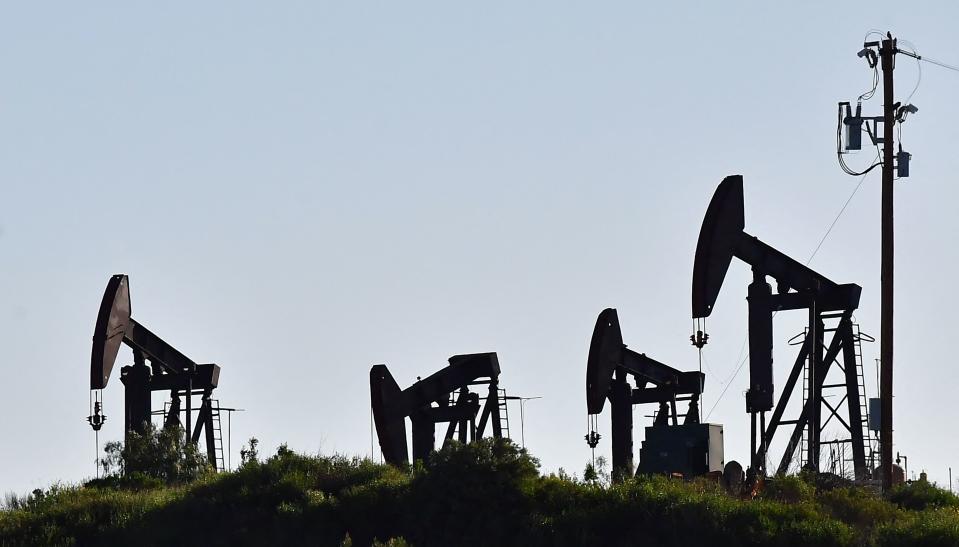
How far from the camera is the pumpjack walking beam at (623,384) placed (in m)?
36.7

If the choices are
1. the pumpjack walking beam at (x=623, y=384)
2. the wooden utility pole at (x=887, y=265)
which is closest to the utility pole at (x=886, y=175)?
the wooden utility pole at (x=887, y=265)

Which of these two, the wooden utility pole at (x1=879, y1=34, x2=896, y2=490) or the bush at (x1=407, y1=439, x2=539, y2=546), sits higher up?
the wooden utility pole at (x1=879, y1=34, x2=896, y2=490)

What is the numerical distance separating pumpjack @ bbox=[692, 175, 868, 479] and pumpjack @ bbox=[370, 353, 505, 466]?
6.52 m

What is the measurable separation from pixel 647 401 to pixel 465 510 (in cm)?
1502

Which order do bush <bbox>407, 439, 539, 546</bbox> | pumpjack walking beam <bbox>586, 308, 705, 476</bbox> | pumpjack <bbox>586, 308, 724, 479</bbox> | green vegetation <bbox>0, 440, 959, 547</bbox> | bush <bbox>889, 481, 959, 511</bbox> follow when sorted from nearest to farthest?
green vegetation <bbox>0, 440, 959, 547</bbox>, bush <bbox>407, 439, 539, 546</bbox>, bush <bbox>889, 481, 959, 511</bbox>, pumpjack <bbox>586, 308, 724, 479</bbox>, pumpjack walking beam <bbox>586, 308, 705, 476</bbox>

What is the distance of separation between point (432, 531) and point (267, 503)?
296 centimetres

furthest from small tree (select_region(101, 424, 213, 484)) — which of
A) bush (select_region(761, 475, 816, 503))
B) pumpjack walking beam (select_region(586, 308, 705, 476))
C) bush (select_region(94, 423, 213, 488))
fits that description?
bush (select_region(761, 475, 816, 503))

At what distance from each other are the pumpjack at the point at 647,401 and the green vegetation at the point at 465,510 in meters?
2.50

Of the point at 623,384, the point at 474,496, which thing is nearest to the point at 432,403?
the point at 623,384

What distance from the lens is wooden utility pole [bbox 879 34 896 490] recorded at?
26.5 m

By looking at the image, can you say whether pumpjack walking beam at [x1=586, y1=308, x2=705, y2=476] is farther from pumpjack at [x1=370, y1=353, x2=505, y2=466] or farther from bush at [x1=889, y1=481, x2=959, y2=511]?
bush at [x1=889, y1=481, x2=959, y2=511]

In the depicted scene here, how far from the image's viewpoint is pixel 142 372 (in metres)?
40.5

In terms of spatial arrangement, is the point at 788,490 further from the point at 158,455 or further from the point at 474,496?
the point at 158,455

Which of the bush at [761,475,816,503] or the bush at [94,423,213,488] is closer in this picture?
the bush at [761,475,816,503]
